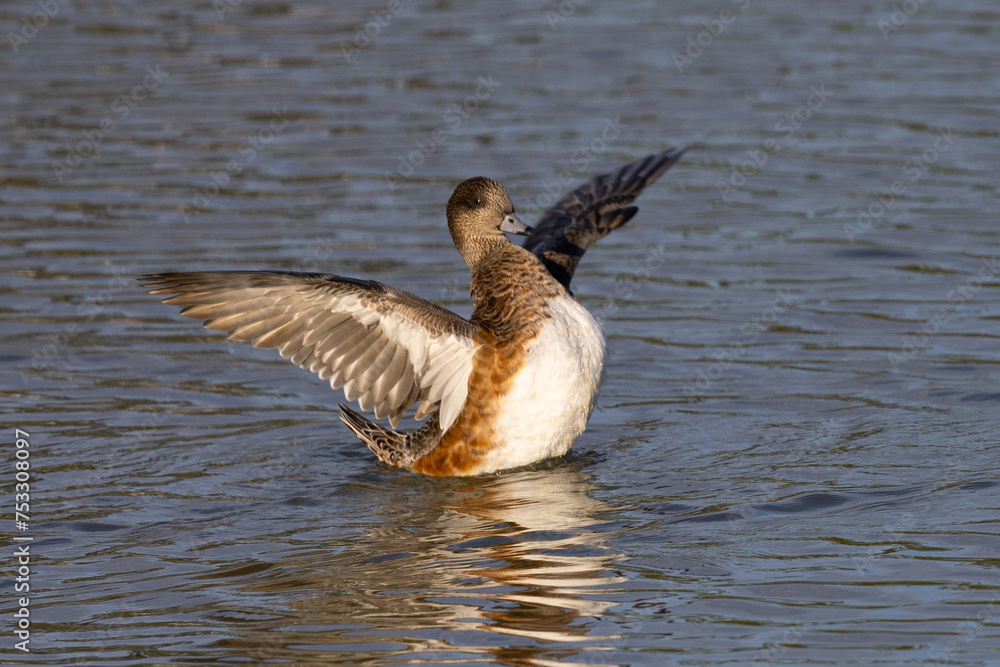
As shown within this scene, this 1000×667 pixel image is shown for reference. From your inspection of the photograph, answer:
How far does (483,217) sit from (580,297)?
2.09m

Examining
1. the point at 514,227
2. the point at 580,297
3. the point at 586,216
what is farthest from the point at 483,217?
the point at 580,297

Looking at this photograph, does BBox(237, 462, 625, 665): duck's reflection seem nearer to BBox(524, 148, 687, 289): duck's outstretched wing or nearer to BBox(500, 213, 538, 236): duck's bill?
BBox(500, 213, 538, 236): duck's bill

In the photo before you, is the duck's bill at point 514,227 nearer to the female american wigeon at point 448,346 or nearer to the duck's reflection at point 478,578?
the female american wigeon at point 448,346

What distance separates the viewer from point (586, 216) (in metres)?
7.71

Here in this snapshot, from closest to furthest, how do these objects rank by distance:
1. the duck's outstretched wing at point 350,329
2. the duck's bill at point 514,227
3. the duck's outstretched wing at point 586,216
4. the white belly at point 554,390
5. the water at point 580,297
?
the water at point 580,297 < the duck's outstretched wing at point 350,329 < the white belly at point 554,390 < the duck's bill at point 514,227 < the duck's outstretched wing at point 586,216

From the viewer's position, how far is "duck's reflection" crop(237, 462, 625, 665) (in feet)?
15.2

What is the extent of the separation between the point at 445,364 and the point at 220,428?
55.6 inches

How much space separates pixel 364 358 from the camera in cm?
616

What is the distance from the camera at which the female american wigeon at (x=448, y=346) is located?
5.86m

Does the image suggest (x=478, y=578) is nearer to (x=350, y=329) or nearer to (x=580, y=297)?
(x=350, y=329)

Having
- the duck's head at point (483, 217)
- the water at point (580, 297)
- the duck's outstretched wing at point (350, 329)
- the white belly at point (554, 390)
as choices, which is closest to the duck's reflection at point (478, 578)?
the water at point (580, 297)

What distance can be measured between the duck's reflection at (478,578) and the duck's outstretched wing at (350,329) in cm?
50

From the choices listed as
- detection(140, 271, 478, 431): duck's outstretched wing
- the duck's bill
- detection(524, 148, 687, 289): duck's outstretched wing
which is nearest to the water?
detection(140, 271, 478, 431): duck's outstretched wing

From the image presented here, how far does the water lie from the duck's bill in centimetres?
107
